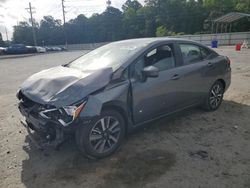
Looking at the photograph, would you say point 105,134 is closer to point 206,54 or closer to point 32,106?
point 32,106

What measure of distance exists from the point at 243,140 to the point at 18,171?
3448mm

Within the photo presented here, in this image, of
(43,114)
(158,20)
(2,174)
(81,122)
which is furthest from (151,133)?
(158,20)

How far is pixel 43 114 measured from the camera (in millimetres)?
3588

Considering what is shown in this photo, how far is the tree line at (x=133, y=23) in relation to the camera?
65562 millimetres

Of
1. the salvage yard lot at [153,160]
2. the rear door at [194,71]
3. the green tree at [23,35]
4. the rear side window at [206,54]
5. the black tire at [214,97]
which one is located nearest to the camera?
the salvage yard lot at [153,160]

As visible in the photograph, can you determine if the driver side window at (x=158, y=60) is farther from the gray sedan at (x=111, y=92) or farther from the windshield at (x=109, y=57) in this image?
the windshield at (x=109, y=57)

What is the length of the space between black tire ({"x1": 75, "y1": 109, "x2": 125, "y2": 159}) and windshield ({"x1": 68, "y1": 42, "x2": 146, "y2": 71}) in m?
0.75

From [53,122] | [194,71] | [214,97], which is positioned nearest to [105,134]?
[53,122]

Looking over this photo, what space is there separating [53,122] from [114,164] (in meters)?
1.01

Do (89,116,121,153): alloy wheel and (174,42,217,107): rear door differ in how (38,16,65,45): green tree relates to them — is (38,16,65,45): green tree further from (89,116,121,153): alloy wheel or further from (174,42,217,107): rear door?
(89,116,121,153): alloy wheel

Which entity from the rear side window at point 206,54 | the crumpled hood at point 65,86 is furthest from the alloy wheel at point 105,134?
the rear side window at point 206,54

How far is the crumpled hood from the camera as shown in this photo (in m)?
3.55

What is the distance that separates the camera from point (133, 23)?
Result: 7744cm

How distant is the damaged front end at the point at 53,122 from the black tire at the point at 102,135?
17 centimetres
